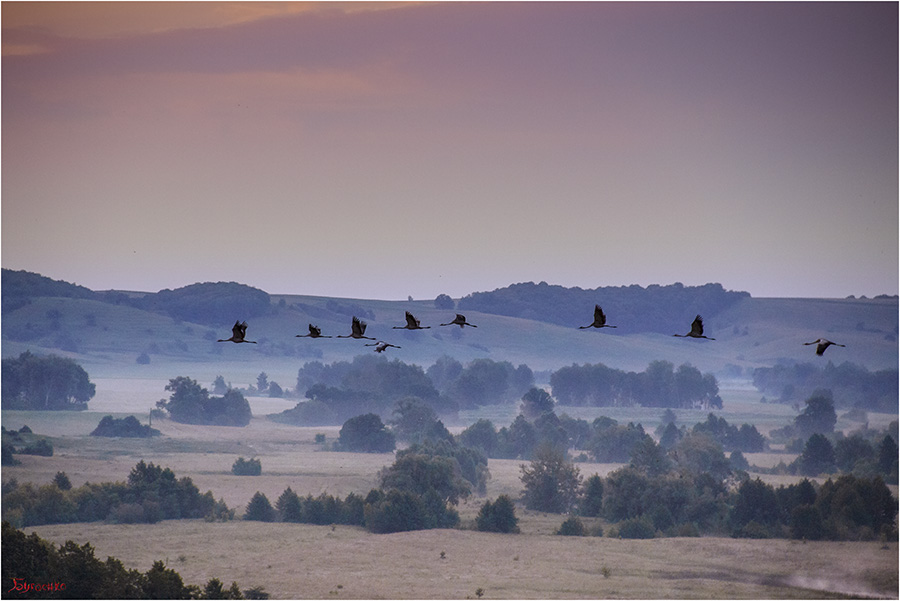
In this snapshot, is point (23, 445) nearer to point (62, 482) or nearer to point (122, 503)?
point (62, 482)

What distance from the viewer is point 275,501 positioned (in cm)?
10100

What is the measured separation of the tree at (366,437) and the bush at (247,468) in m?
20.6

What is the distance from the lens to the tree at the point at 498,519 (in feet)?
291

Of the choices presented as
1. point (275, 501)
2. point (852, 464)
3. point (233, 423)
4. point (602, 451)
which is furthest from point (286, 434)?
point (852, 464)

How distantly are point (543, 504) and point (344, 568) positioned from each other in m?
28.5

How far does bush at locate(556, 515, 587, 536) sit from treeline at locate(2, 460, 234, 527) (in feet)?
88.7

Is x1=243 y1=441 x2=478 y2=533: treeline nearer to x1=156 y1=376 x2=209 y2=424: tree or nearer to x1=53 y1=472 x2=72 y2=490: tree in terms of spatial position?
x1=53 y1=472 x2=72 y2=490: tree

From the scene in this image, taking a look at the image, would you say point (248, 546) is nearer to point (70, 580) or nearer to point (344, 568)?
point (344, 568)

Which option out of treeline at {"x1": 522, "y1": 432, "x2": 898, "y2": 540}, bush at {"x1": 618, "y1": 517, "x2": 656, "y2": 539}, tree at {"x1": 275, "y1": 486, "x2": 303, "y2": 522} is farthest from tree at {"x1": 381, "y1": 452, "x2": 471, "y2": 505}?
bush at {"x1": 618, "y1": 517, "x2": 656, "y2": 539}

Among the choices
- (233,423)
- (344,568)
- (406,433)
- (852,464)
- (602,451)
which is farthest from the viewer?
(233,423)

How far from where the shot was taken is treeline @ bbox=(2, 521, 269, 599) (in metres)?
61.6

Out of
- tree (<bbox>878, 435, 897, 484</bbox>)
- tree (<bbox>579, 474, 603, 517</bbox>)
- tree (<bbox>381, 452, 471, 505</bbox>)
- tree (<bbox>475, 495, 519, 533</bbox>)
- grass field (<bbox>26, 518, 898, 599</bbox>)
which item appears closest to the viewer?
grass field (<bbox>26, 518, 898, 599</bbox>)

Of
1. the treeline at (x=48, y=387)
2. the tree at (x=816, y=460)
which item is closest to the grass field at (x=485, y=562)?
the tree at (x=816, y=460)
